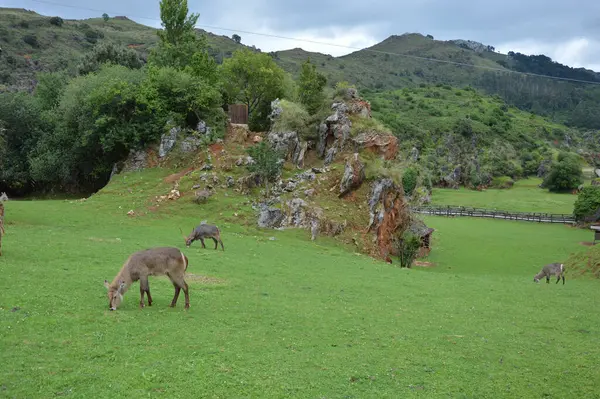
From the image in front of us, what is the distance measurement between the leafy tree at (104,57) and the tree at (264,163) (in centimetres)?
3828

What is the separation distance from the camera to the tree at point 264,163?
1586 inches

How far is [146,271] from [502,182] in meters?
124

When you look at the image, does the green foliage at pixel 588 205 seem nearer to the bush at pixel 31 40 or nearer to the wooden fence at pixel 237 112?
the wooden fence at pixel 237 112

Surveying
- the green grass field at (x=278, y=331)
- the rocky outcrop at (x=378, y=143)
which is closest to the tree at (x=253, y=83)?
the rocky outcrop at (x=378, y=143)

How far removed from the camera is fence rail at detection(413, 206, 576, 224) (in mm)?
75750

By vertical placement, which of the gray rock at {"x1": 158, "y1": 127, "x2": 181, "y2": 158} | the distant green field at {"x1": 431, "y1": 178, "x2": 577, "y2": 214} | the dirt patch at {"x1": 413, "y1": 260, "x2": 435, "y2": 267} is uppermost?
the gray rock at {"x1": 158, "y1": 127, "x2": 181, "y2": 158}

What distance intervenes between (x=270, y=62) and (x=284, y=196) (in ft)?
70.2

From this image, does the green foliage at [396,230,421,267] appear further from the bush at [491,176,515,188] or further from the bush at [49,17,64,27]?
the bush at [49,17,64,27]

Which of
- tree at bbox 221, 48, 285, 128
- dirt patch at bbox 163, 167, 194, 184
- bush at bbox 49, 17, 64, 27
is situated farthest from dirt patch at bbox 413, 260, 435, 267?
bush at bbox 49, 17, 64, 27

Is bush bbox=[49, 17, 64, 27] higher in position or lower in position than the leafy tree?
higher

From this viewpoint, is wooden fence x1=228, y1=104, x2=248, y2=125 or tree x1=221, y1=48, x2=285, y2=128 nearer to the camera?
wooden fence x1=228, y1=104, x2=248, y2=125

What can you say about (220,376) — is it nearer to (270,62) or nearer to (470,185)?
(270,62)

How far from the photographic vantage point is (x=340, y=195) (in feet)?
135

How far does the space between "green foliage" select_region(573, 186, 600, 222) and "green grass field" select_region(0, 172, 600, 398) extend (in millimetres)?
48310
